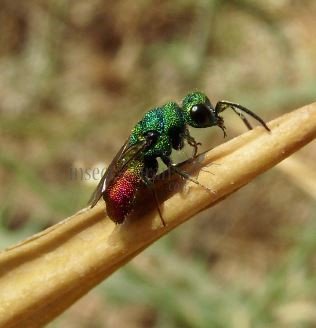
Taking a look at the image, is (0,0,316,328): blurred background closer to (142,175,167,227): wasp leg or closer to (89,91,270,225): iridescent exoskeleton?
(89,91,270,225): iridescent exoskeleton

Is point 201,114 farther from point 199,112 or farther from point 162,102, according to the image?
point 162,102

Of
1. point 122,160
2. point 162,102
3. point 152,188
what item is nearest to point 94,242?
point 152,188

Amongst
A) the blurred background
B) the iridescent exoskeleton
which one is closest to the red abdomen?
the iridescent exoskeleton

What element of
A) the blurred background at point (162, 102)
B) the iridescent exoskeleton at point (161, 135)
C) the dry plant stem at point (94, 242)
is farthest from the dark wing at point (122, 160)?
the blurred background at point (162, 102)

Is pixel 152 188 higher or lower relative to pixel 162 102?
higher

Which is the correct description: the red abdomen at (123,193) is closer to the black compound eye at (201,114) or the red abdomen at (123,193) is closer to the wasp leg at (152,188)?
the wasp leg at (152,188)

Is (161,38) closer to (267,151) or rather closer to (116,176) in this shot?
(116,176)
